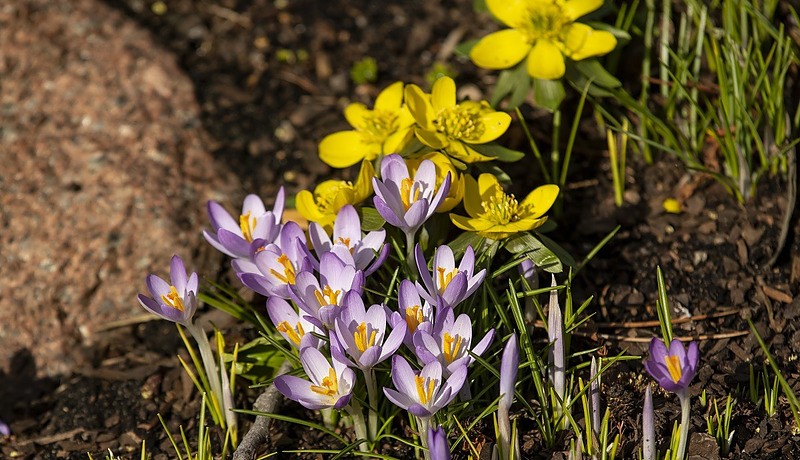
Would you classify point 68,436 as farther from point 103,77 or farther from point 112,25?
point 112,25

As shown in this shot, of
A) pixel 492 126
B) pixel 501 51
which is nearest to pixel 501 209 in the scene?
pixel 492 126

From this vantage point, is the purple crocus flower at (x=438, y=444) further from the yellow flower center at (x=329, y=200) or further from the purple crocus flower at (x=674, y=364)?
the yellow flower center at (x=329, y=200)

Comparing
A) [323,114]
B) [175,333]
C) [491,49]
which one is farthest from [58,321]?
[491,49]

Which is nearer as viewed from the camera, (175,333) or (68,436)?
(68,436)

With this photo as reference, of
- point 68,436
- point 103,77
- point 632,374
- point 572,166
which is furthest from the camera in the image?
point 103,77

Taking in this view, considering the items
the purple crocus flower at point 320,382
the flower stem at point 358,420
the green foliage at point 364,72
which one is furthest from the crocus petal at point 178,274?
the green foliage at point 364,72

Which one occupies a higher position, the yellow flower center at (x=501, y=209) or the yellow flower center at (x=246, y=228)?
the yellow flower center at (x=501, y=209)

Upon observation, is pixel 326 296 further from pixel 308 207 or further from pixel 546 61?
pixel 546 61
